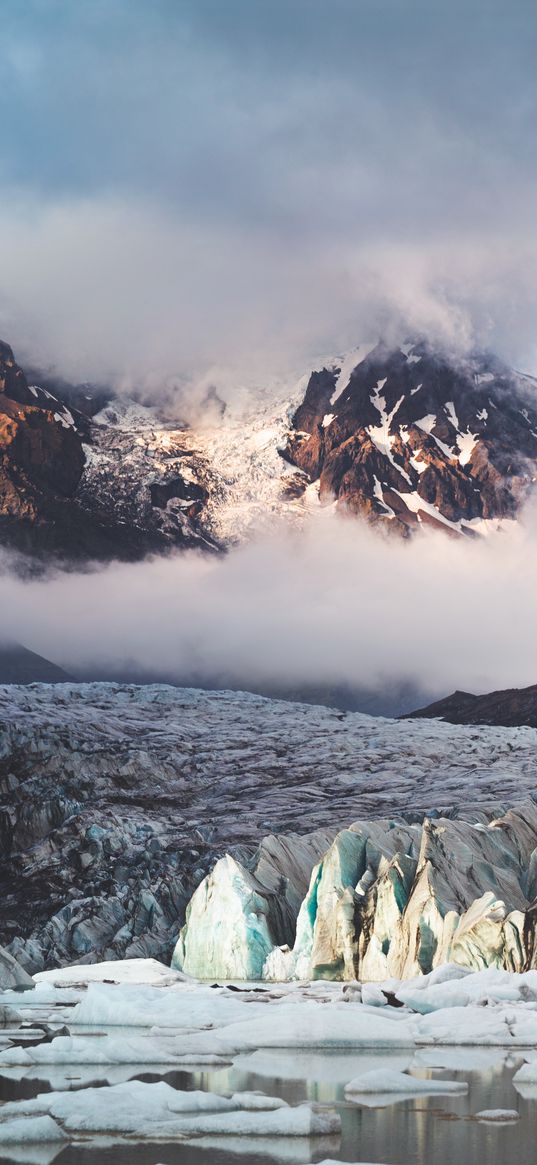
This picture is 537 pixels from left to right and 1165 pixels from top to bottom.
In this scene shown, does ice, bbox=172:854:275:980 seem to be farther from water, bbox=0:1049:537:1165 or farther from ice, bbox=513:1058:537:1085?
ice, bbox=513:1058:537:1085

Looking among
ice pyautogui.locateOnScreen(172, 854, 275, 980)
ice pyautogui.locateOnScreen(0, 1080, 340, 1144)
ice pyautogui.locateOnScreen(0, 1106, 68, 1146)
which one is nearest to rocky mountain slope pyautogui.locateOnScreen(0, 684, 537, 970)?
ice pyautogui.locateOnScreen(172, 854, 275, 980)

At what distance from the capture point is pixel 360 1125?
23797 millimetres

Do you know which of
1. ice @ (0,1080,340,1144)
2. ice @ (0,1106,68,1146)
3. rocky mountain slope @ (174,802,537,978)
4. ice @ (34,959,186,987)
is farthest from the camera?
ice @ (34,959,186,987)

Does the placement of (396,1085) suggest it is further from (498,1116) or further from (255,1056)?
(255,1056)

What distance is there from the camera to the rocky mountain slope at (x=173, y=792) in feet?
265

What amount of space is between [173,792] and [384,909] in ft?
303

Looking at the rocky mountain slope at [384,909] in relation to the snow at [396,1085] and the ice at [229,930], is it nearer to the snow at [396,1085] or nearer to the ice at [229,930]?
the ice at [229,930]

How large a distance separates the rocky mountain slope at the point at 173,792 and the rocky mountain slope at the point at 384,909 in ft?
12.9

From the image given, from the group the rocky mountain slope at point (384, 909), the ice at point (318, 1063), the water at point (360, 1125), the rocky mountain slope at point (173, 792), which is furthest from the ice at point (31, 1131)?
the rocky mountain slope at point (173, 792)

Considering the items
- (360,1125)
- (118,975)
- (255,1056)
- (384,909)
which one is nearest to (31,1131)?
(360,1125)

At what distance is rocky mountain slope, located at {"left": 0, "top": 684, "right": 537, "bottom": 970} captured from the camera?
265 ft

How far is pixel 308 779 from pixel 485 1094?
123504mm

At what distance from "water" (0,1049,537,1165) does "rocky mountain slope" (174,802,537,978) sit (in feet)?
56.8

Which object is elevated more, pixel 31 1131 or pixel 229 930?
pixel 229 930
